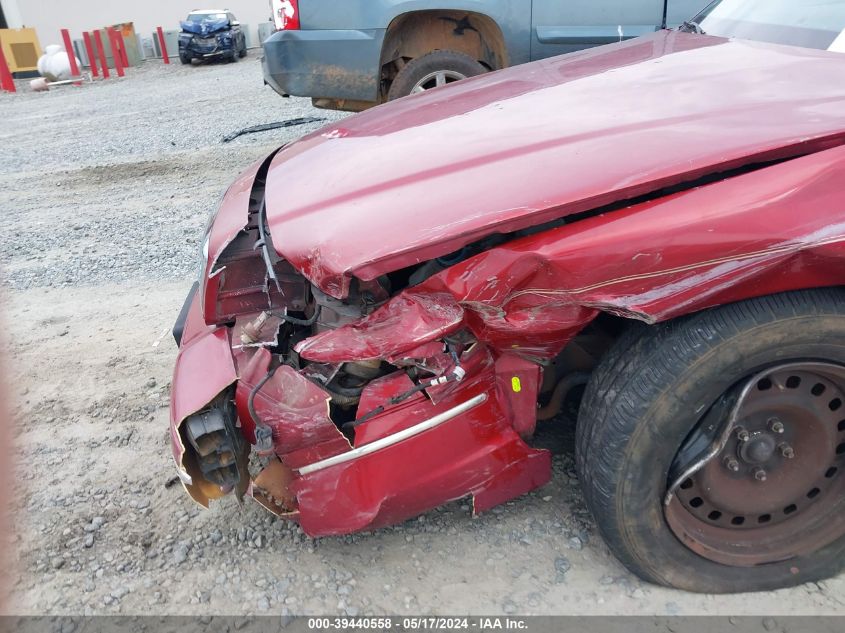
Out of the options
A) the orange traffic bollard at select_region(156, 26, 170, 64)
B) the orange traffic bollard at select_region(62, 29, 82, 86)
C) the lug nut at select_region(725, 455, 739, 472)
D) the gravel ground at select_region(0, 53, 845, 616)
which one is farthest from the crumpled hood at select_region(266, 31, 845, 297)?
the orange traffic bollard at select_region(156, 26, 170, 64)

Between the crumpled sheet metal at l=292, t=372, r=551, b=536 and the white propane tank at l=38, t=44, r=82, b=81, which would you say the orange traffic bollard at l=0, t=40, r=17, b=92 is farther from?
the crumpled sheet metal at l=292, t=372, r=551, b=536

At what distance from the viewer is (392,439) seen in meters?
1.81

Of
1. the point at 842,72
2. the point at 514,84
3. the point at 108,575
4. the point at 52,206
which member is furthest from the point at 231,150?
the point at 842,72

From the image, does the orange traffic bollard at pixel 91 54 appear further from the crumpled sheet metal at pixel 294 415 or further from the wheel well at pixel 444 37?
the crumpled sheet metal at pixel 294 415

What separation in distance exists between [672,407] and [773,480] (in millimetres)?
465

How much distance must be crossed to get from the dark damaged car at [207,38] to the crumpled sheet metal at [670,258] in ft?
55.7

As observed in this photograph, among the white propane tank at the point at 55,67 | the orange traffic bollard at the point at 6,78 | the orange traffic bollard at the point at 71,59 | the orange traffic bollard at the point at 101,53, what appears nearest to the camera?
the orange traffic bollard at the point at 6,78

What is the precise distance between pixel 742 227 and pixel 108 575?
82.2 inches

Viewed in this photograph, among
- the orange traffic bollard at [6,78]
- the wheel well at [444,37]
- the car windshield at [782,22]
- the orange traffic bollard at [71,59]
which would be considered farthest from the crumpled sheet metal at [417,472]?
the orange traffic bollard at [71,59]

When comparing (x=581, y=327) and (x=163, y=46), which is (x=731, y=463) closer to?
(x=581, y=327)

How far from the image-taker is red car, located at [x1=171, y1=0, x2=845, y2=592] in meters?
1.56

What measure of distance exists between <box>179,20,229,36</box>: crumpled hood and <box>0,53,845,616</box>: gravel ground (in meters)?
13.7

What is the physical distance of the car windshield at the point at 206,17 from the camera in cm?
1656

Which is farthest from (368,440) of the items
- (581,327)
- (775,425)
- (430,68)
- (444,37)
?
(444,37)
